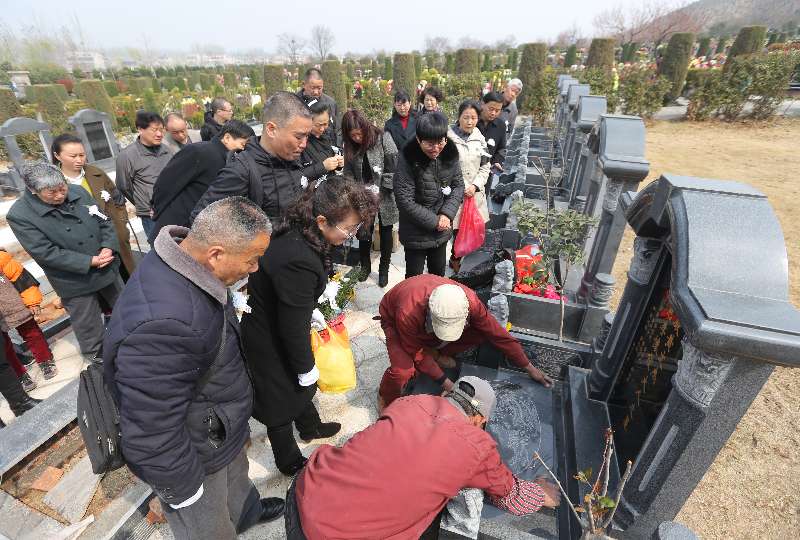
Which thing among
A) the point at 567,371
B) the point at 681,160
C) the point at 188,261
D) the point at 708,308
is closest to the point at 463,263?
the point at 567,371

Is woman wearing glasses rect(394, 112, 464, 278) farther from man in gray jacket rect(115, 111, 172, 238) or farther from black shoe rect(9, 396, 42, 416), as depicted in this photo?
black shoe rect(9, 396, 42, 416)

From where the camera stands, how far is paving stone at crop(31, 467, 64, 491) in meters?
2.77

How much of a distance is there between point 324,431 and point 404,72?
73.2 feet

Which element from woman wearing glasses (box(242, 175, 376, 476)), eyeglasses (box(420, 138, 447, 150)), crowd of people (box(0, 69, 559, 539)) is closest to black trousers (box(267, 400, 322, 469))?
crowd of people (box(0, 69, 559, 539))

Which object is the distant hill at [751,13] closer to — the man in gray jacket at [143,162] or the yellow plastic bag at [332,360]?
the man in gray jacket at [143,162]

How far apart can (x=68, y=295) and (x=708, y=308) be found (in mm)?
4481

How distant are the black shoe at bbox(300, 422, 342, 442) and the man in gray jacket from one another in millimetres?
2777

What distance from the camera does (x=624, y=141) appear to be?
3648 millimetres

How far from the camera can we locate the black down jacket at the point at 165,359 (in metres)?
1.42

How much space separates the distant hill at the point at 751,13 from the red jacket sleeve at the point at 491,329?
263ft

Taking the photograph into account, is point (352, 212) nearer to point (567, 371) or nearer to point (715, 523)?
point (567, 371)

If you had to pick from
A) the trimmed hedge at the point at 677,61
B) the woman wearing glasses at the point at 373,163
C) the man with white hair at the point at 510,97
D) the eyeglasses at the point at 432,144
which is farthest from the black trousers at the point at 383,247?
the trimmed hedge at the point at 677,61

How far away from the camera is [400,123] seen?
5359mm

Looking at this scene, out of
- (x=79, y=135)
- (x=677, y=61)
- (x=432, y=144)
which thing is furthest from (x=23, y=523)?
(x=677, y=61)
